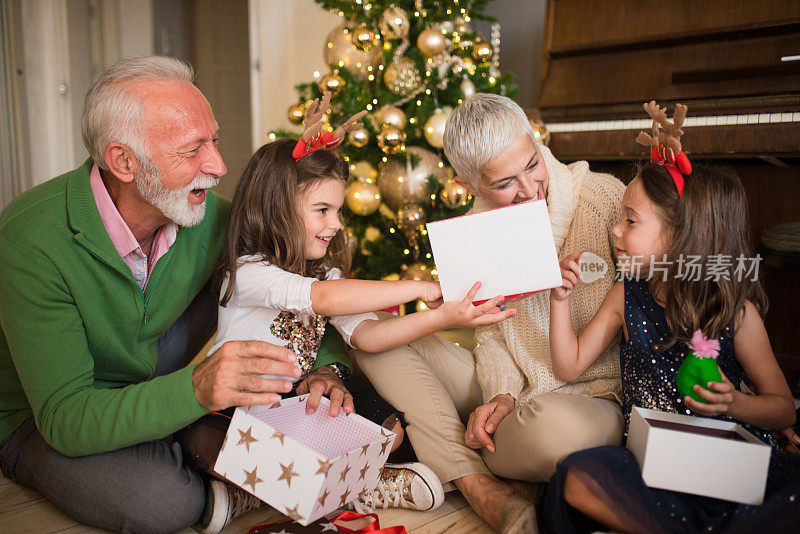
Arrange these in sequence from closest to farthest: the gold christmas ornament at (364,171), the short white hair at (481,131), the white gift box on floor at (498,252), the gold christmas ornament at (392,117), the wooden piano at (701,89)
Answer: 1. the white gift box on floor at (498,252)
2. the short white hair at (481,131)
3. the wooden piano at (701,89)
4. the gold christmas ornament at (392,117)
5. the gold christmas ornament at (364,171)

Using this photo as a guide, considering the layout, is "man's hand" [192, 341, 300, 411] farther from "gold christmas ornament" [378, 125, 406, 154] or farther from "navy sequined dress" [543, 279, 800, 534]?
"gold christmas ornament" [378, 125, 406, 154]

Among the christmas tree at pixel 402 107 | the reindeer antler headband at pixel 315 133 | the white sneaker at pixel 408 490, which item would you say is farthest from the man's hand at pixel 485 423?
the christmas tree at pixel 402 107

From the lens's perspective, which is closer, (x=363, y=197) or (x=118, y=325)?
(x=118, y=325)

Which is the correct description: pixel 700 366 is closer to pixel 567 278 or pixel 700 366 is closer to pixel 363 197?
pixel 567 278

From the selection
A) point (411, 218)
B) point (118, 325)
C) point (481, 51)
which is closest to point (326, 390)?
point (118, 325)

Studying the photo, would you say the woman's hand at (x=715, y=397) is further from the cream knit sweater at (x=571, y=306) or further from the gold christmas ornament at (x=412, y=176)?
the gold christmas ornament at (x=412, y=176)

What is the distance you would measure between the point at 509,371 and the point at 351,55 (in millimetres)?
1770

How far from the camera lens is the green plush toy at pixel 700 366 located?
1.12m

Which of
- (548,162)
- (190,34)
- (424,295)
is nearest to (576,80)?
(548,162)

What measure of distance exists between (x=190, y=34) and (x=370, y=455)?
4004mm

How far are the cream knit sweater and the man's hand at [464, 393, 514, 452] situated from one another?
0.07 m

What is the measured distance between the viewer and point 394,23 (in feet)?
8.25

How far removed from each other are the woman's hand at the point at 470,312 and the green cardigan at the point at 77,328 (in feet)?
1.86

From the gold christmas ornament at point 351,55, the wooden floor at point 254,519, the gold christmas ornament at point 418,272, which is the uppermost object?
the gold christmas ornament at point 351,55
